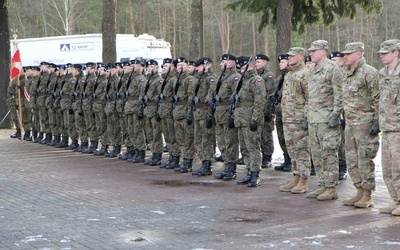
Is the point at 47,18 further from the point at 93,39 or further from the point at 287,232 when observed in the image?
the point at 287,232

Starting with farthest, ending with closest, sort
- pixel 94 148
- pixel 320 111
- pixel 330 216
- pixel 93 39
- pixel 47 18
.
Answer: pixel 47 18
pixel 93 39
pixel 94 148
pixel 320 111
pixel 330 216

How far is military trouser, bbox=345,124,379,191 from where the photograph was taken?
28.1 feet

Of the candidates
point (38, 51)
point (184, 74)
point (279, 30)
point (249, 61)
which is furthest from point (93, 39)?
point (249, 61)

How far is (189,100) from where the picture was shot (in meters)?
12.3

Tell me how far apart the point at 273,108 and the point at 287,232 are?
5.08 m

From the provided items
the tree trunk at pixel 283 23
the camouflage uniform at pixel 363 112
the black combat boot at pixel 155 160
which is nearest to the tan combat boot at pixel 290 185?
the camouflage uniform at pixel 363 112

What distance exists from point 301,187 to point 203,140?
261 cm

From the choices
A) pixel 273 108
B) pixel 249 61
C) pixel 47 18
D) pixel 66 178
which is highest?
pixel 47 18

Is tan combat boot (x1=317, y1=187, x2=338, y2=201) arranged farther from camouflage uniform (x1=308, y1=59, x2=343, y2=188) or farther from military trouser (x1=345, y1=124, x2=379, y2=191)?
military trouser (x1=345, y1=124, x2=379, y2=191)

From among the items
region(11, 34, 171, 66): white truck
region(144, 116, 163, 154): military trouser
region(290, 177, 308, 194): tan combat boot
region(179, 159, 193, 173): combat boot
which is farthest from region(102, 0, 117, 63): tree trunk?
region(290, 177, 308, 194): tan combat boot

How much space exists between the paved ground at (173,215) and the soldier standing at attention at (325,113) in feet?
1.22

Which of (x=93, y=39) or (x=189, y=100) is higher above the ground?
(x=93, y=39)

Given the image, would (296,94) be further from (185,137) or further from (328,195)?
(185,137)

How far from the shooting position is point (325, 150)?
9.16 metres
